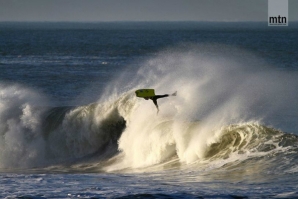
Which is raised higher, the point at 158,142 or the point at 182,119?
the point at 182,119

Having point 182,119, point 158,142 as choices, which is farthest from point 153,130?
point 182,119

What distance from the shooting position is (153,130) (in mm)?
27609

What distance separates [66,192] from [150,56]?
64222 mm

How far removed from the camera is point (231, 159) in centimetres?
2333

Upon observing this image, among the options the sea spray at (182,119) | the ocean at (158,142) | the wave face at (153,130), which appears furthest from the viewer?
the sea spray at (182,119)

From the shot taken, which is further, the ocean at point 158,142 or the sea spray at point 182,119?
the sea spray at point 182,119

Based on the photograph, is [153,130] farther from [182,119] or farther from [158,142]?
[182,119]

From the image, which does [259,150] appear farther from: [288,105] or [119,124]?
[288,105]

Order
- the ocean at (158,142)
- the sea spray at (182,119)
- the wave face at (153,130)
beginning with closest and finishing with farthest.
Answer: the ocean at (158,142) < the wave face at (153,130) < the sea spray at (182,119)

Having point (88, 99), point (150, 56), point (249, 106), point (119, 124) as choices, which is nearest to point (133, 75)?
point (88, 99)

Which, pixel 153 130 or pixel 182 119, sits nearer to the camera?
pixel 153 130

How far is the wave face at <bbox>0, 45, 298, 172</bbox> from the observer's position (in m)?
24.8

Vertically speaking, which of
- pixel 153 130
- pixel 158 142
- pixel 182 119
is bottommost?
pixel 158 142

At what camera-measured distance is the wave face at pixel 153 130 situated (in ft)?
81.2
